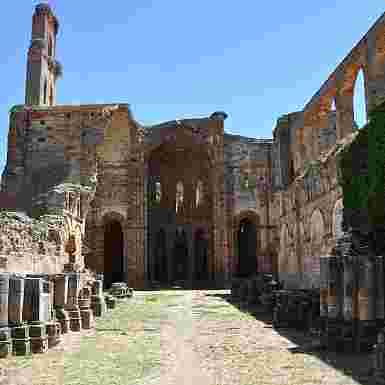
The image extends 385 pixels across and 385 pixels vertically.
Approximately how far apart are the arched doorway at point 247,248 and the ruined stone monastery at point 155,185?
0.24 ft

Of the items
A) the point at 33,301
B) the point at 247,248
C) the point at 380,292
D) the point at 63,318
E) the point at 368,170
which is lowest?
the point at 63,318

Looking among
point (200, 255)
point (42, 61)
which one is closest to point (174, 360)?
point (200, 255)

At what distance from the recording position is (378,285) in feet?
24.5

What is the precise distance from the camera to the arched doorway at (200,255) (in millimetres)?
33906

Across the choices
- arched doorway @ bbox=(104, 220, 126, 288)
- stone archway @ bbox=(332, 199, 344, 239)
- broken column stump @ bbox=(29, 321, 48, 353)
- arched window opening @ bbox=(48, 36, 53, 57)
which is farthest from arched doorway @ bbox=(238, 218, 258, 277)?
broken column stump @ bbox=(29, 321, 48, 353)

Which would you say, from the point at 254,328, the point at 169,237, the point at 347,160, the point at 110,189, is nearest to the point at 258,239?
the point at 169,237

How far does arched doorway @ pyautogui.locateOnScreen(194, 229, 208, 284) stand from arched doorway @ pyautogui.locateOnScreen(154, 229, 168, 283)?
6.91 ft

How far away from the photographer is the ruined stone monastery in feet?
90.7

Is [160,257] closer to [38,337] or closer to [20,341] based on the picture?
[38,337]

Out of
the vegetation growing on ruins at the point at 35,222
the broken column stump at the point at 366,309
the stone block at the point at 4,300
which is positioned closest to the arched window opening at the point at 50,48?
the vegetation growing on ruins at the point at 35,222

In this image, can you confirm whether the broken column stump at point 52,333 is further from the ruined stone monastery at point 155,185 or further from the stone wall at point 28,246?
the ruined stone monastery at point 155,185

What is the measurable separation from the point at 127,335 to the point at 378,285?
476 cm

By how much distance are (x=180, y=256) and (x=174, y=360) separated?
2845 centimetres

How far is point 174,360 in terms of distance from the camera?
7.11m
